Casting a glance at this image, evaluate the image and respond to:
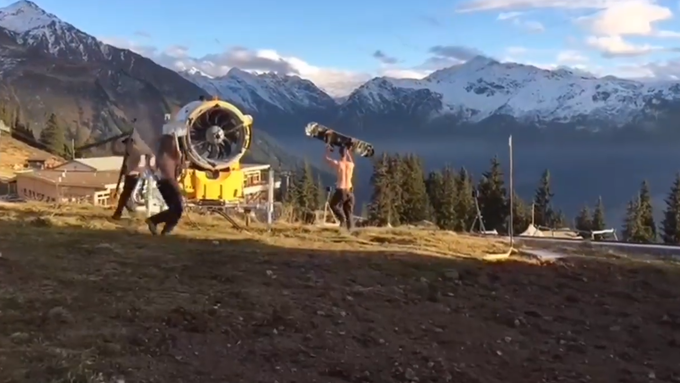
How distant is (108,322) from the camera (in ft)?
26.1

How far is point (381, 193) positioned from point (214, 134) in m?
62.3

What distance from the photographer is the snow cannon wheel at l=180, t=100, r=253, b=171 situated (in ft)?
57.3

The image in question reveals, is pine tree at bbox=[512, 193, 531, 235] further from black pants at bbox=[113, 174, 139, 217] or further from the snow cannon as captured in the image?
black pants at bbox=[113, 174, 139, 217]

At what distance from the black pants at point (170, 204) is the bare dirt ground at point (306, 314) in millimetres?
381

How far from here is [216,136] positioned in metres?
17.7

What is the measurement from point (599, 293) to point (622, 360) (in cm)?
290

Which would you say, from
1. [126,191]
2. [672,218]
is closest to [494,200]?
[672,218]

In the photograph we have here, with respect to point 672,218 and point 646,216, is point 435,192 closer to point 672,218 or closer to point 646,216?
point 646,216

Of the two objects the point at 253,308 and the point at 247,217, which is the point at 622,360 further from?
the point at 247,217

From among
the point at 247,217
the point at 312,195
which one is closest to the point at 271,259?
the point at 247,217

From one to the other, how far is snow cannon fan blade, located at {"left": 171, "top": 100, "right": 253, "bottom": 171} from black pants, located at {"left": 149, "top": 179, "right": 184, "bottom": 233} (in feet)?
12.6

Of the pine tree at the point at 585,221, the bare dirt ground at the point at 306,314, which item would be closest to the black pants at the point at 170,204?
the bare dirt ground at the point at 306,314

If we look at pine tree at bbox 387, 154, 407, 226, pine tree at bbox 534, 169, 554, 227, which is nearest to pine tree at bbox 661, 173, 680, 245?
pine tree at bbox 534, 169, 554, 227

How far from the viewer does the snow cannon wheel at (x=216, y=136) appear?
57.3ft
